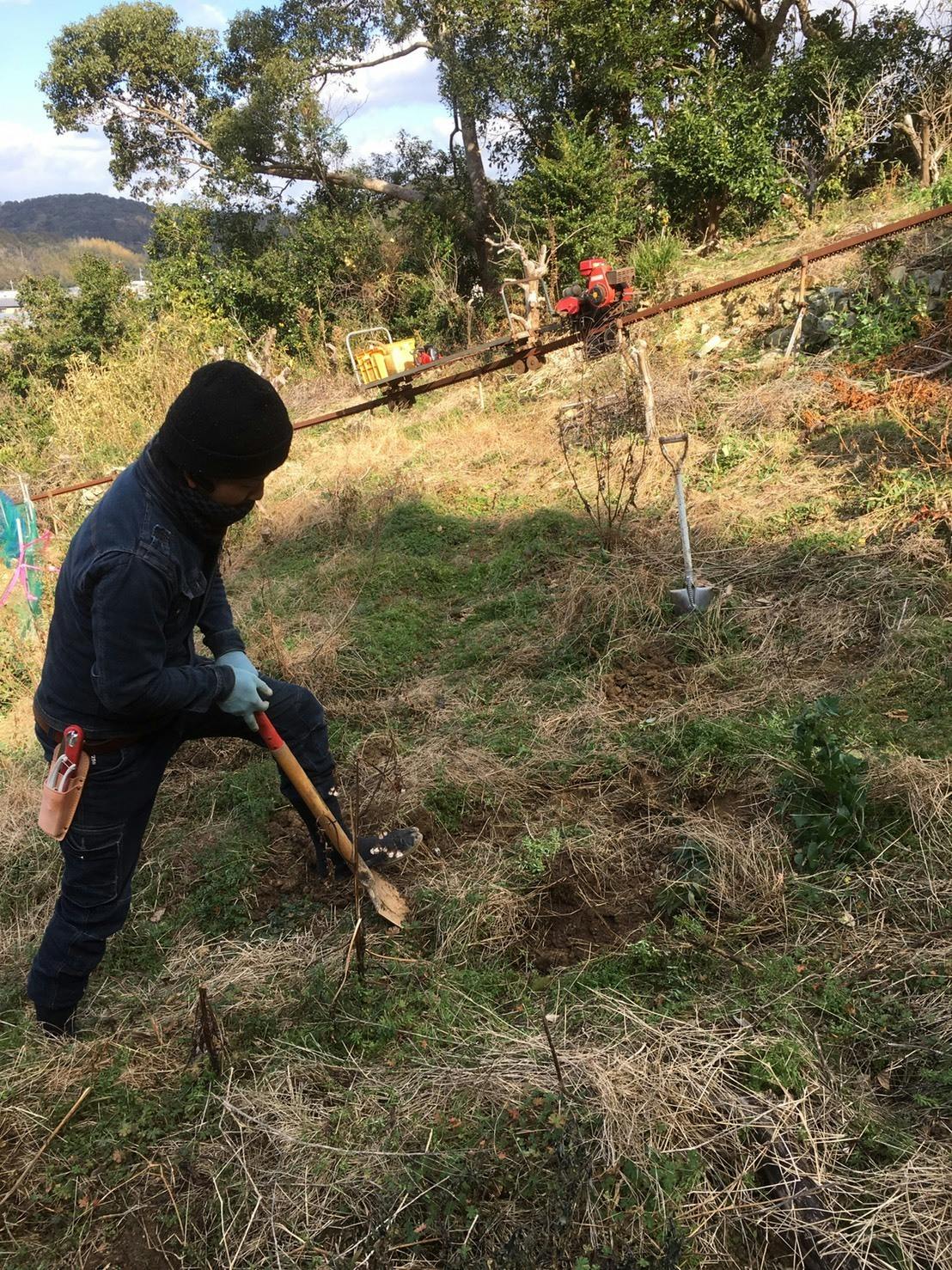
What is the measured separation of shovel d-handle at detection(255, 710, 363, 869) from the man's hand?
0.05m

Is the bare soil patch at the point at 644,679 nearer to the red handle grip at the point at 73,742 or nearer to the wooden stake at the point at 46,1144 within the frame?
the red handle grip at the point at 73,742

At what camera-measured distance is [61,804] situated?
221 cm

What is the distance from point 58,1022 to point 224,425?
1788 mm

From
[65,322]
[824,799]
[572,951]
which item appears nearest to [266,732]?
[572,951]

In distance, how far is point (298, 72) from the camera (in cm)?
1666

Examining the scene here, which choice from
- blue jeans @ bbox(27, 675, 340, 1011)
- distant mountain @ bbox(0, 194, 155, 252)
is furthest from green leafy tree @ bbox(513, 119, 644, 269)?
distant mountain @ bbox(0, 194, 155, 252)

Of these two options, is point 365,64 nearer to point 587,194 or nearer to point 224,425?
point 587,194

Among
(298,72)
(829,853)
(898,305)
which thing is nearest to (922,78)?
(898,305)

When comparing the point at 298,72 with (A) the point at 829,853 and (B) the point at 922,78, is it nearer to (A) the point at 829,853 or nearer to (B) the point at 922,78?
(B) the point at 922,78

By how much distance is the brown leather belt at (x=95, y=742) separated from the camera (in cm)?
224

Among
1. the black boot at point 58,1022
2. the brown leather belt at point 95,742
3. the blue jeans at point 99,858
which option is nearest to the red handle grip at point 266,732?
the blue jeans at point 99,858

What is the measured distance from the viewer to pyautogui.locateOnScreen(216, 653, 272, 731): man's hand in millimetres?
2400

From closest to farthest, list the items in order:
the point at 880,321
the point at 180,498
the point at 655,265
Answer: the point at 180,498, the point at 880,321, the point at 655,265

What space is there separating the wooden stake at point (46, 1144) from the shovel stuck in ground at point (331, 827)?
2.94ft
